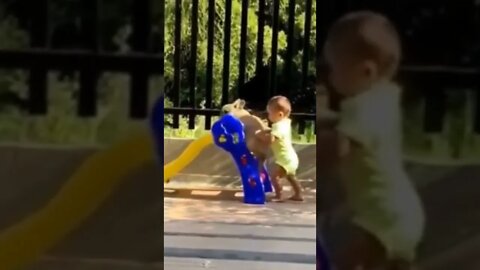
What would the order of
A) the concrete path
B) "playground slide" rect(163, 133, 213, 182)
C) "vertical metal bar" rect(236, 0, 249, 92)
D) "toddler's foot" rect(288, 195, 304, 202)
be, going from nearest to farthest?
1. the concrete path
2. "toddler's foot" rect(288, 195, 304, 202)
3. "vertical metal bar" rect(236, 0, 249, 92)
4. "playground slide" rect(163, 133, 213, 182)

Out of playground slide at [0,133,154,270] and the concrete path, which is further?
the concrete path

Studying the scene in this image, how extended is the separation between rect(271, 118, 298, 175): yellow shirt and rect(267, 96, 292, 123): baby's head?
0.13ft

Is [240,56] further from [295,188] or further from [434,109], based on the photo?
[434,109]

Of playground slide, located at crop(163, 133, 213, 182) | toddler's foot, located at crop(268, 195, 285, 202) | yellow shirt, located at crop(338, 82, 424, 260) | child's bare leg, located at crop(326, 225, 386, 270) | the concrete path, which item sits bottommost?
toddler's foot, located at crop(268, 195, 285, 202)

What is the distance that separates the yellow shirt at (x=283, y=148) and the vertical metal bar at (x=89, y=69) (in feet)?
13.6

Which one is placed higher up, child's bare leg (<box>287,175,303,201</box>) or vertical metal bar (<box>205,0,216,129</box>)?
vertical metal bar (<box>205,0,216,129</box>)

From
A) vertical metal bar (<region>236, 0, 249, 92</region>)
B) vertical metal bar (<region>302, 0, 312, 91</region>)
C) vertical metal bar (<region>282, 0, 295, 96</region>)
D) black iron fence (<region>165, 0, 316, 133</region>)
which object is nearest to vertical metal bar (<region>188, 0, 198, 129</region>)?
black iron fence (<region>165, 0, 316, 133</region>)

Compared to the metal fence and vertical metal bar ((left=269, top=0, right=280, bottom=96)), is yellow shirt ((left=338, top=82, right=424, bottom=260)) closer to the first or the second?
the metal fence

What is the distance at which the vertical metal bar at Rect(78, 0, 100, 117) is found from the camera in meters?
1.93

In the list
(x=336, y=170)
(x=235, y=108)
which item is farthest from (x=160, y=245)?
(x=235, y=108)

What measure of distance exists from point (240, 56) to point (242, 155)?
708 mm

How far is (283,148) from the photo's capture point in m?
6.08

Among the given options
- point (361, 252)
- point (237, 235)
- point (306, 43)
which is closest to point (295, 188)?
point (306, 43)

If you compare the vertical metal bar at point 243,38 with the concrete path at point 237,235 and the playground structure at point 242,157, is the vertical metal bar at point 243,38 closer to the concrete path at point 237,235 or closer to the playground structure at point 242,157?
the playground structure at point 242,157
